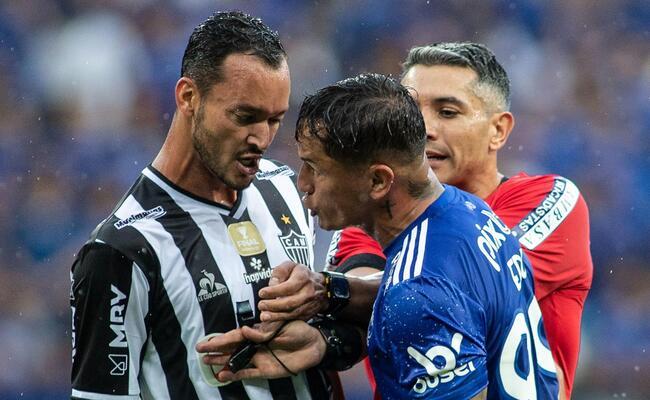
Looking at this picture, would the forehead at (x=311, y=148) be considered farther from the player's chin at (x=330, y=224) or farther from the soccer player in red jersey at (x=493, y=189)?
the soccer player in red jersey at (x=493, y=189)

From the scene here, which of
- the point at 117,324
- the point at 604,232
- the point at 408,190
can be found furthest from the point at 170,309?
the point at 604,232

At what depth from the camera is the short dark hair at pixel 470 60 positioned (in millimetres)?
3666

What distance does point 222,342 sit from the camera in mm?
2807

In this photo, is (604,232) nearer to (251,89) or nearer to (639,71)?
(639,71)

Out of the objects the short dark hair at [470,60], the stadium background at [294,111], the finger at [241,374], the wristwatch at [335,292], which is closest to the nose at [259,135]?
the wristwatch at [335,292]

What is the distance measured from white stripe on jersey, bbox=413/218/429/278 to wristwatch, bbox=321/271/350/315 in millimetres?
466

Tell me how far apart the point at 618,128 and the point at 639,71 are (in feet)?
1.74

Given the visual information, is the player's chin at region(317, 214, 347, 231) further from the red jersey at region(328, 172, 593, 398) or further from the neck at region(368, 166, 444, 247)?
the red jersey at region(328, 172, 593, 398)

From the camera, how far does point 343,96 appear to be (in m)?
2.71

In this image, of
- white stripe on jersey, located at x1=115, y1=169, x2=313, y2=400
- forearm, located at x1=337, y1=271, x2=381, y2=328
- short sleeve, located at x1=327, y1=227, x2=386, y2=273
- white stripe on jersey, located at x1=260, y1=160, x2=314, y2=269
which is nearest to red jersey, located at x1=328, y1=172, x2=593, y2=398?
short sleeve, located at x1=327, y1=227, x2=386, y2=273

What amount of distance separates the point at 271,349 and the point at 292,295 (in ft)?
0.61

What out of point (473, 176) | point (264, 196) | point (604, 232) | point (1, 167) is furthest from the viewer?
point (604, 232)

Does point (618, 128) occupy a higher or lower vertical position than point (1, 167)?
higher

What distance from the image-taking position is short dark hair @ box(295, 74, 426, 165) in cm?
266
